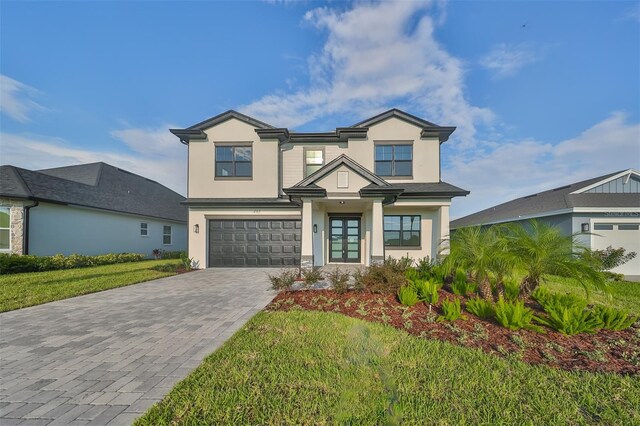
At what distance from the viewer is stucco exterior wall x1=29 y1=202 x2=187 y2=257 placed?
12578 millimetres

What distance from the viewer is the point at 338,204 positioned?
453 inches

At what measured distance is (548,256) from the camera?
5172 mm

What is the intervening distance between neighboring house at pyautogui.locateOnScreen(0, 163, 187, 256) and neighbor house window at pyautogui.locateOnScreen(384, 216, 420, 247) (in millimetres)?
16932

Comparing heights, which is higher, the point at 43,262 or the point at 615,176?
the point at 615,176

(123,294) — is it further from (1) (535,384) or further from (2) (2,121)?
(2) (2,121)

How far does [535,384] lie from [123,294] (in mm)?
9460

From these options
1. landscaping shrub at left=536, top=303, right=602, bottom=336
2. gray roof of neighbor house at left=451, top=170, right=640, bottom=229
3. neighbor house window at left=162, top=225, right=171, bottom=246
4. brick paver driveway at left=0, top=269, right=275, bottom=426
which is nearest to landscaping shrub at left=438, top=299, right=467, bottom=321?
landscaping shrub at left=536, top=303, right=602, bottom=336

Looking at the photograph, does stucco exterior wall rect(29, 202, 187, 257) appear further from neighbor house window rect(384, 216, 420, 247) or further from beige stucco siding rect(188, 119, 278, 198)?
neighbor house window rect(384, 216, 420, 247)

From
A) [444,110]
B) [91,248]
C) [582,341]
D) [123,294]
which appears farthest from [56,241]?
[444,110]

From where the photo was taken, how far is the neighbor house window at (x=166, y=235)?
2000cm

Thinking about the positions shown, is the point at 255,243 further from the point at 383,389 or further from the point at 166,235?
the point at 166,235

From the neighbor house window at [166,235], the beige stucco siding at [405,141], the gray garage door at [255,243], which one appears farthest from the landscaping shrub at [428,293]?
the neighbor house window at [166,235]

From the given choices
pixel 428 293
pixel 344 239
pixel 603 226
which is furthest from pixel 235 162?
pixel 603 226

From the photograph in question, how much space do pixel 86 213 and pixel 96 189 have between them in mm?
2734
